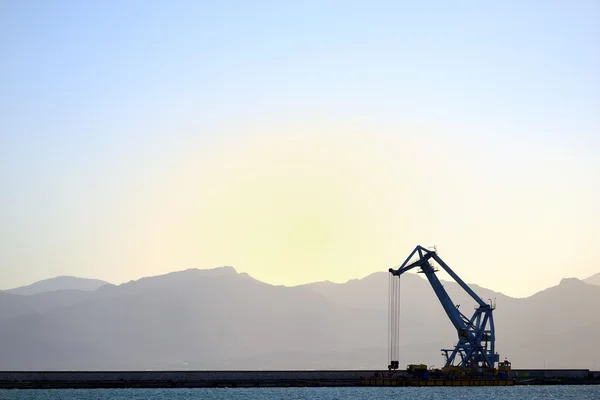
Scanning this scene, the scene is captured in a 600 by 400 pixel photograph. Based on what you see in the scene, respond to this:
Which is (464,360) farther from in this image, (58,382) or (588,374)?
(58,382)

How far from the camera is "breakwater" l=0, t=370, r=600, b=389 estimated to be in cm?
12006

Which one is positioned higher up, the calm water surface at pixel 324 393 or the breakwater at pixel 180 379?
the breakwater at pixel 180 379

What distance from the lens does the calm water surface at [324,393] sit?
10625 cm

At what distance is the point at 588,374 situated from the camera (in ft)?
466

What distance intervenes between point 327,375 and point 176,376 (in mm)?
20467

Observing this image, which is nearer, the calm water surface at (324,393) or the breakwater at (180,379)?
the calm water surface at (324,393)

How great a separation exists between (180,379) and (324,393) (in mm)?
22109

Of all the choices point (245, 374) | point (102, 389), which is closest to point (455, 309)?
point (245, 374)

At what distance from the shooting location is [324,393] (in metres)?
114

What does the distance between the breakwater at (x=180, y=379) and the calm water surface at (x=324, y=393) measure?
3.10 feet

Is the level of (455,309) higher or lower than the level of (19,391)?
higher

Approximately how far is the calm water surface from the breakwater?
3.10 feet

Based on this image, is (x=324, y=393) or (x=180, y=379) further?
(x=180, y=379)

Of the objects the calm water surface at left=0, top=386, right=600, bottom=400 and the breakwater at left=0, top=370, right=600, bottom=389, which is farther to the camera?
the breakwater at left=0, top=370, right=600, bottom=389
